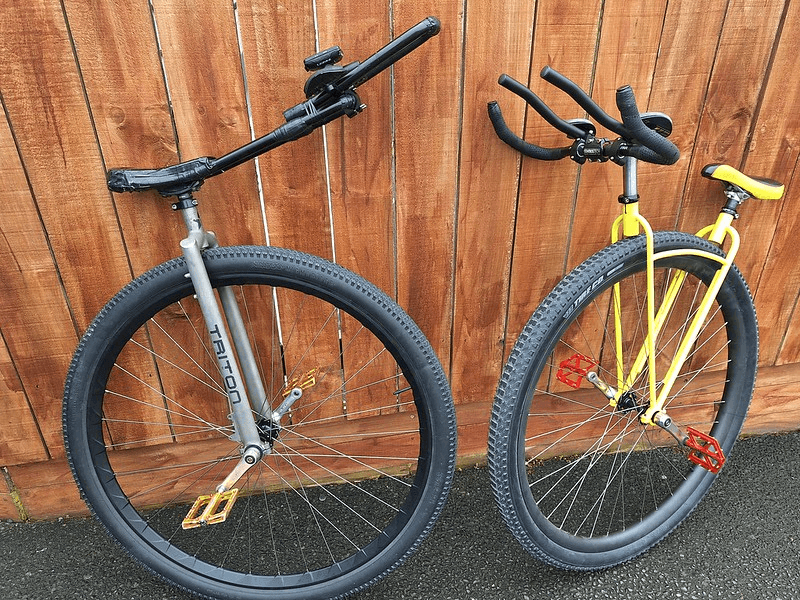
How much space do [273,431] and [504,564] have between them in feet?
2.62

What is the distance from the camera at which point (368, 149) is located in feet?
4.81

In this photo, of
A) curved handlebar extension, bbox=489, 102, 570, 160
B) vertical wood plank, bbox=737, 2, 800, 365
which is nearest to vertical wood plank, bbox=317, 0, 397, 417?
curved handlebar extension, bbox=489, 102, 570, 160

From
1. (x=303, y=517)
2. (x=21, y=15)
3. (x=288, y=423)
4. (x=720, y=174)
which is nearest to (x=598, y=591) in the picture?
(x=303, y=517)

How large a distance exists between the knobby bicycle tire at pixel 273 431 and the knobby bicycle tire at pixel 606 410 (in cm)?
22

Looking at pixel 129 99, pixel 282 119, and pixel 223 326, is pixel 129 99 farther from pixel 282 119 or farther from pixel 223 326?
pixel 223 326

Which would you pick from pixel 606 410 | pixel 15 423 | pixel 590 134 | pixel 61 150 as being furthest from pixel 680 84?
pixel 15 423

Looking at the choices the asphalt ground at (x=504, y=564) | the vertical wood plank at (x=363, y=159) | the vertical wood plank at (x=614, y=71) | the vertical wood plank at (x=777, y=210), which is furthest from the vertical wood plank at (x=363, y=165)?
the vertical wood plank at (x=777, y=210)

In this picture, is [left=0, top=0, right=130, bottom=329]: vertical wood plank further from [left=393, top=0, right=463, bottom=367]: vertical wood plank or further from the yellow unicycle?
the yellow unicycle

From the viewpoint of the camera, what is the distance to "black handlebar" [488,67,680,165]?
1.12 m

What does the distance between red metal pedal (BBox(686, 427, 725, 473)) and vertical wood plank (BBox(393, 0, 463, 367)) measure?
0.74 m

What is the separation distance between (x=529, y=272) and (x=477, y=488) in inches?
30.2

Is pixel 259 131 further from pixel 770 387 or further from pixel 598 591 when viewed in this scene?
pixel 770 387

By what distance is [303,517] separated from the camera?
1.86 m

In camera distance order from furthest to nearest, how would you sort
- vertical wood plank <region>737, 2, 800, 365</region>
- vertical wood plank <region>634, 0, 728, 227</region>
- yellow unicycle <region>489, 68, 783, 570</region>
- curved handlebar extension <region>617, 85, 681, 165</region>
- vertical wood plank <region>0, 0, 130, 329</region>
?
vertical wood plank <region>737, 2, 800, 365</region> → vertical wood plank <region>634, 0, 728, 227</region> → yellow unicycle <region>489, 68, 783, 570</region> → vertical wood plank <region>0, 0, 130, 329</region> → curved handlebar extension <region>617, 85, 681, 165</region>
